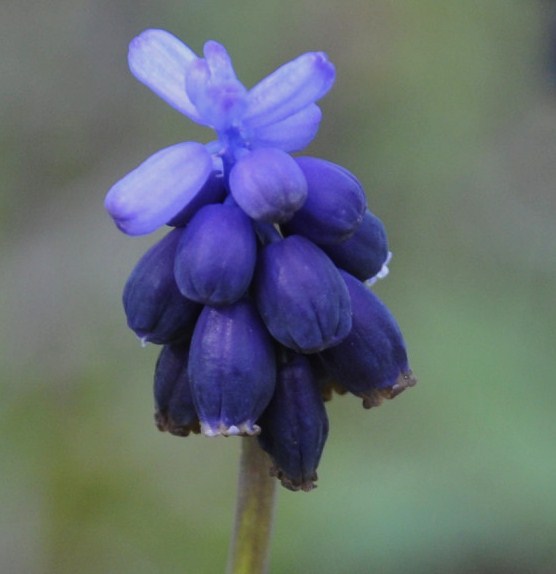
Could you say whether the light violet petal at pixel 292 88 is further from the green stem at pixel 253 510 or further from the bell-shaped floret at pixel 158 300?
the green stem at pixel 253 510

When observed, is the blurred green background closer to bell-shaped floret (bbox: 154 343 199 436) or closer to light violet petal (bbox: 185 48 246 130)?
bell-shaped floret (bbox: 154 343 199 436)

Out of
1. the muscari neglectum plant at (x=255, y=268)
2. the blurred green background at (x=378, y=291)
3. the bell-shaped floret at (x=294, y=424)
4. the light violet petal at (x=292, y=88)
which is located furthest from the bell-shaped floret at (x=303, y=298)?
the blurred green background at (x=378, y=291)

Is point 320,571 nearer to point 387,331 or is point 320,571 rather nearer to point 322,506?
point 322,506

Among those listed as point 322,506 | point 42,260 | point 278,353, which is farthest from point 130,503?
point 278,353

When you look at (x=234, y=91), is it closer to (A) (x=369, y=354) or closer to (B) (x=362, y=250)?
(B) (x=362, y=250)

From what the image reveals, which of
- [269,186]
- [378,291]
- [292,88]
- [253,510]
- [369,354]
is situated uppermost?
[378,291]

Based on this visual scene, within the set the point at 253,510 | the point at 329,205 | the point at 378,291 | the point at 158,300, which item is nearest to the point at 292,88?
the point at 329,205
